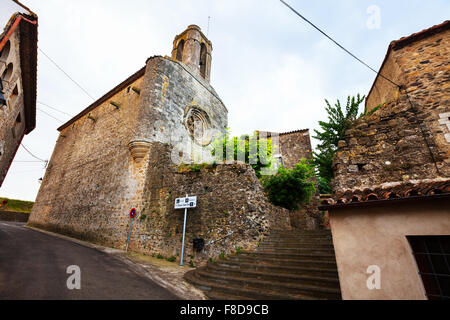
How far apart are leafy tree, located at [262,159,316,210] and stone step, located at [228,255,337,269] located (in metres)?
4.33

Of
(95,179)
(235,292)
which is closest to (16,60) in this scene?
(95,179)

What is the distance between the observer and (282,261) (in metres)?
5.14

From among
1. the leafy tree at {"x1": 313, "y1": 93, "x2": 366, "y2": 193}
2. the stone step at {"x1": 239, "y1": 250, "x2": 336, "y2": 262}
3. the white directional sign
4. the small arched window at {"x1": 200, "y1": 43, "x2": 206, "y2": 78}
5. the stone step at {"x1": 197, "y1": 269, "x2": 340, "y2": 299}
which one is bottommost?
the stone step at {"x1": 197, "y1": 269, "x2": 340, "y2": 299}

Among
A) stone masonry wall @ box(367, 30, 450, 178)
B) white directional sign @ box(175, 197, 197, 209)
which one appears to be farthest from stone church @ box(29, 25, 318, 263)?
stone masonry wall @ box(367, 30, 450, 178)

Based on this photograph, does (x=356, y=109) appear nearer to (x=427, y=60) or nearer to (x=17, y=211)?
(x=427, y=60)

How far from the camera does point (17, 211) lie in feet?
80.8

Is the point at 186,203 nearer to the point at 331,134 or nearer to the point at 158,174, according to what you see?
the point at 158,174

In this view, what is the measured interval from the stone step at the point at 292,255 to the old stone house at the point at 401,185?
5.73ft

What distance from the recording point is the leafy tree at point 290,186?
930 cm

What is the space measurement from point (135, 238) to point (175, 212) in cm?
248

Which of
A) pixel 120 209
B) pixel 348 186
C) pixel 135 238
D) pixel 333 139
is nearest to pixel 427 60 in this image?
pixel 333 139

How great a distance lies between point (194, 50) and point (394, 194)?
17403mm

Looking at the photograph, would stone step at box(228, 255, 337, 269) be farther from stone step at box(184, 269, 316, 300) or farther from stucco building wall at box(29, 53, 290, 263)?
stone step at box(184, 269, 316, 300)

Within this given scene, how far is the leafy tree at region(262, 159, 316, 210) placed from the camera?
9.30 meters
